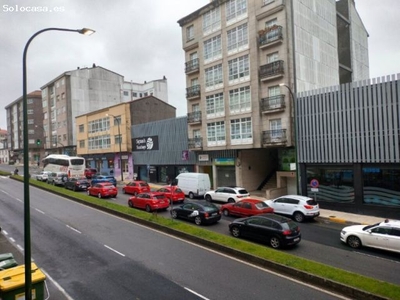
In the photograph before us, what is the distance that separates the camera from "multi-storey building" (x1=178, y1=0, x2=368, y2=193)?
26292mm

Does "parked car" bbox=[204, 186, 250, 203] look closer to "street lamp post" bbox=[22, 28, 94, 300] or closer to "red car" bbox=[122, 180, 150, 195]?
"red car" bbox=[122, 180, 150, 195]

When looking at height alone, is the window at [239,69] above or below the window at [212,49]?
below

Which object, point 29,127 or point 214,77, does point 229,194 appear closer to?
point 214,77

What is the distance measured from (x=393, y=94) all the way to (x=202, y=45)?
1984 cm

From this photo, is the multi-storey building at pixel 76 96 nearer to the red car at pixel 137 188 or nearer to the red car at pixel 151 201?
the red car at pixel 137 188

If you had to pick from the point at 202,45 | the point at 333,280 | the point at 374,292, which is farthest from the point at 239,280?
the point at 202,45

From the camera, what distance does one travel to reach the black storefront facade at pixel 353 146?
19.9 meters

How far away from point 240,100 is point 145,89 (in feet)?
194

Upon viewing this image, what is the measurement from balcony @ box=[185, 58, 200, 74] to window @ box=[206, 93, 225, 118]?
3.97 meters

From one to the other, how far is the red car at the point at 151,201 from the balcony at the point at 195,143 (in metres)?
11.1

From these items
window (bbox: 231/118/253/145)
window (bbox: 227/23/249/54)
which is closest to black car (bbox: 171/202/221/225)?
window (bbox: 231/118/253/145)

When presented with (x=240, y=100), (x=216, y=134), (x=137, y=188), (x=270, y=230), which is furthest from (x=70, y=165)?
(x=270, y=230)

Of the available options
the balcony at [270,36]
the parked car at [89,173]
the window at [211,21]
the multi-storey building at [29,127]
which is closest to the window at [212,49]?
the window at [211,21]

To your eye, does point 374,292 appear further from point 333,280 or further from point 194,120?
point 194,120
